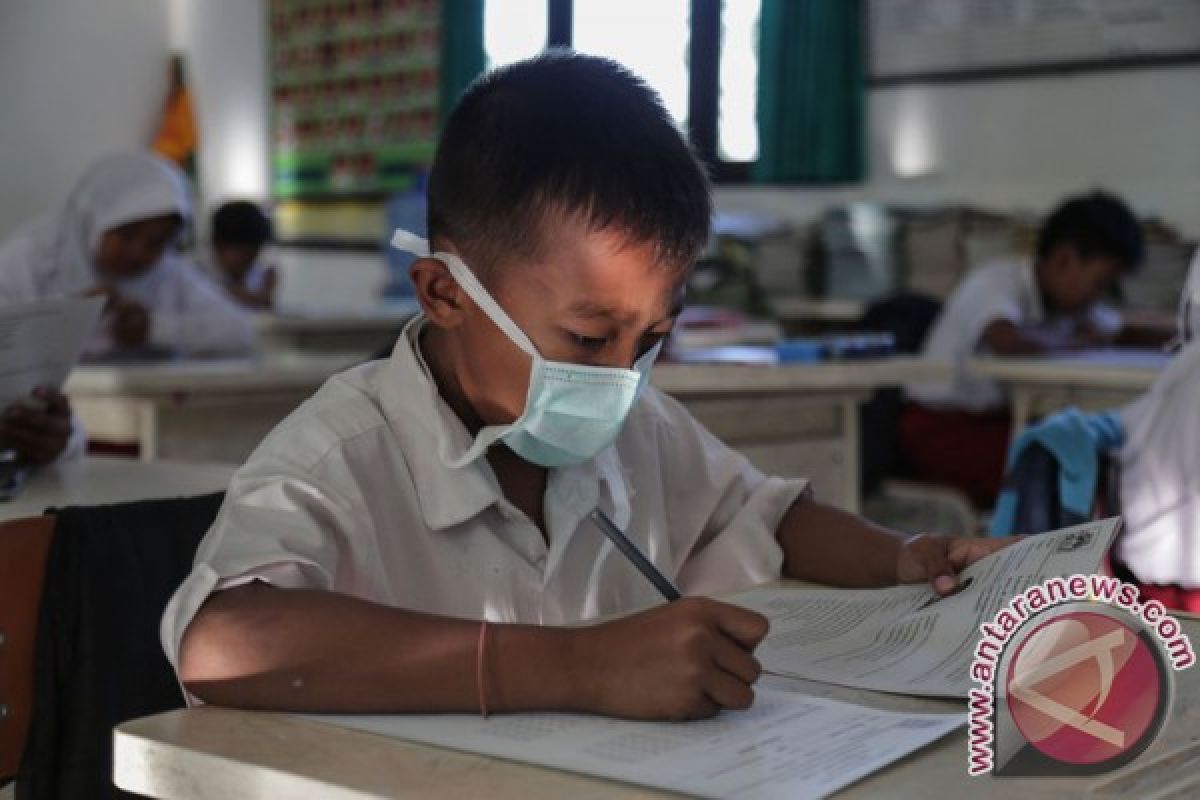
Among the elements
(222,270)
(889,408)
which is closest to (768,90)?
(222,270)

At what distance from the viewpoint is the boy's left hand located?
125cm

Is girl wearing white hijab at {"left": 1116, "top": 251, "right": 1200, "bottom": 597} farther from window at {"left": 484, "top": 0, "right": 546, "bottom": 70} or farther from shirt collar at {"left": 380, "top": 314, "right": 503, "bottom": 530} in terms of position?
window at {"left": 484, "top": 0, "right": 546, "bottom": 70}

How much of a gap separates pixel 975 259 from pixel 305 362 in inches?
116

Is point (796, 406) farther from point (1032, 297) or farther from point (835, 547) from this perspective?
point (835, 547)

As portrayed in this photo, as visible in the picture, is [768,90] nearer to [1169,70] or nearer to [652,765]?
[1169,70]

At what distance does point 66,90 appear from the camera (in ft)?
29.3

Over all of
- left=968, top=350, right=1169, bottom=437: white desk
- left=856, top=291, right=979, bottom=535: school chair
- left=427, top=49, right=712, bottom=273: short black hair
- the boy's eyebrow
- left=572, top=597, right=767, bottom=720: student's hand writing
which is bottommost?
left=856, top=291, right=979, bottom=535: school chair

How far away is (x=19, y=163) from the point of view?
8742mm

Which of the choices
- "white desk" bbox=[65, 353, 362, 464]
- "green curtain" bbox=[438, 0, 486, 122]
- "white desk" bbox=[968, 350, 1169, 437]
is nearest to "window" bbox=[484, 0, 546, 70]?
"green curtain" bbox=[438, 0, 486, 122]

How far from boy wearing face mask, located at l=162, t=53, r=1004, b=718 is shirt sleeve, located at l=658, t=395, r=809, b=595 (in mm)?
74

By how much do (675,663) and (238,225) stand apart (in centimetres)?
613

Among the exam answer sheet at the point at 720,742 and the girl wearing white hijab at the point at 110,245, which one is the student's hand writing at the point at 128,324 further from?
the exam answer sheet at the point at 720,742

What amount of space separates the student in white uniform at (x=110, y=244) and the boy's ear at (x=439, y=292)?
2.76m

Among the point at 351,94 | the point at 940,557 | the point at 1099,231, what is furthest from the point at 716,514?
the point at 351,94
